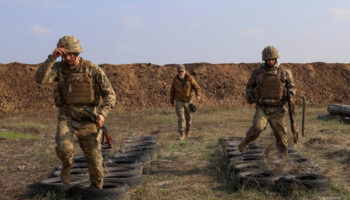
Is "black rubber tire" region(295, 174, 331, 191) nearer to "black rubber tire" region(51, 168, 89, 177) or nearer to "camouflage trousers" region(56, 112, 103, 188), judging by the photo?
"camouflage trousers" region(56, 112, 103, 188)

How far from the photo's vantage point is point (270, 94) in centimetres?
696

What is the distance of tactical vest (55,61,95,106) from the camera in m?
5.06

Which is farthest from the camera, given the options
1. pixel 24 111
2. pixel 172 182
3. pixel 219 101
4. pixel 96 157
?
pixel 219 101

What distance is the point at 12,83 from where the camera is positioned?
3362 centimetres

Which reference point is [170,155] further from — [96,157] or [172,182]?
[96,157]

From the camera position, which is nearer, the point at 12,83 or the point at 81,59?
the point at 81,59

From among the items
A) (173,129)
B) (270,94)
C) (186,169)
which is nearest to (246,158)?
(186,169)

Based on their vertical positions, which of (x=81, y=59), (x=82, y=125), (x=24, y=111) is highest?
(x=81, y=59)

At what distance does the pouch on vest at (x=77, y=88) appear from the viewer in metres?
5.05

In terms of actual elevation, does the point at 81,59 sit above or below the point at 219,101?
above

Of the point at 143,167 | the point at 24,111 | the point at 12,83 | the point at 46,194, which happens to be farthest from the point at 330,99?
the point at 46,194

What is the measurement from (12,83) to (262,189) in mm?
31868

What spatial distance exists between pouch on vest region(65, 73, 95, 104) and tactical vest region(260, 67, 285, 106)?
10.9 ft

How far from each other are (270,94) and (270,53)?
0.73 metres
